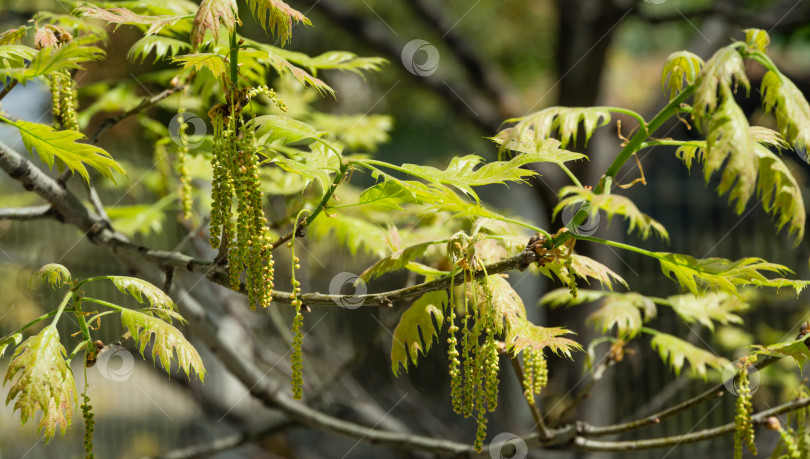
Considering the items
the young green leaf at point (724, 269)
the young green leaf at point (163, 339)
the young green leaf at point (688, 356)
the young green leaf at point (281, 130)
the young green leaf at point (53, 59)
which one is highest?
the young green leaf at point (53, 59)

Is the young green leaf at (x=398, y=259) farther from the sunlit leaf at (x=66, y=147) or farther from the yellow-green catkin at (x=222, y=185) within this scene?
the sunlit leaf at (x=66, y=147)

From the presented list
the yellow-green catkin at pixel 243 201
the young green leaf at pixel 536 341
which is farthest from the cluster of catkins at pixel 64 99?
the young green leaf at pixel 536 341

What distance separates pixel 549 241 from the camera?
3.69 ft

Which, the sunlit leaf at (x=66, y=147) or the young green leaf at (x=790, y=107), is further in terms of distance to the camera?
the sunlit leaf at (x=66, y=147)

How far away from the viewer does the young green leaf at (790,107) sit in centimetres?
102

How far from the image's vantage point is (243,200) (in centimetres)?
107

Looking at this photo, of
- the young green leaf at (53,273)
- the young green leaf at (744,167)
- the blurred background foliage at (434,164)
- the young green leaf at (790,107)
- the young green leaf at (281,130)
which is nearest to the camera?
the young green leaf at (744,167)

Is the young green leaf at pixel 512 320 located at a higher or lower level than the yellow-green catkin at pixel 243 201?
lower

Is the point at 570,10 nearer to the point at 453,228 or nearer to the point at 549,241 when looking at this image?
the point at 453,228

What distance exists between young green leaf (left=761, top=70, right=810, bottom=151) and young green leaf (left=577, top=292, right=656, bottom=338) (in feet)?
2.51

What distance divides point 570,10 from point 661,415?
222 cm

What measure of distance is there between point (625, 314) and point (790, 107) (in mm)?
848

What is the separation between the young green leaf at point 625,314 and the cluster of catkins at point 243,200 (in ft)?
3.27

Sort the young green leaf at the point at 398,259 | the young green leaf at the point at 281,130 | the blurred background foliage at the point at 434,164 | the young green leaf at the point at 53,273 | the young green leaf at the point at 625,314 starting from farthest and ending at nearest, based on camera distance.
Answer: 1. the blurred background foliage at the point at 434,164
2. the young green leaf at the point at 625,314
3. the young green leaf at the point at 398,259
4. the young green leaf at the point at 53,273
5. the young green leaf at the point at 281,130
